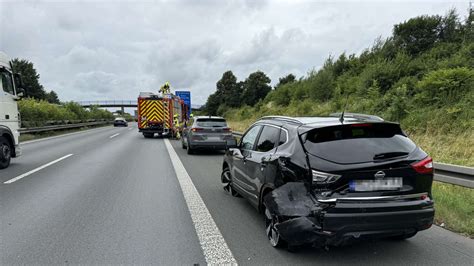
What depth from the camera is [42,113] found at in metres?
31.4

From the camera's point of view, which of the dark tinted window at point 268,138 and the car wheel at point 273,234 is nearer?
the car wheel at point 273,234

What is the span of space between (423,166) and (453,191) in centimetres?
320

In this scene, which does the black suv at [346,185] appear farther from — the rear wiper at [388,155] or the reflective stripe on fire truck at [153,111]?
the reflective stripe on fire truck at [153,111]

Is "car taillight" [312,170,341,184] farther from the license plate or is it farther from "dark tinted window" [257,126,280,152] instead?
"dark tinted window" [257,126,280,152]

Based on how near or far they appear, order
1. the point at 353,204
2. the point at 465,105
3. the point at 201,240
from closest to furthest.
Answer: the point at 353,204, the point at 201,240, the point at 465,105

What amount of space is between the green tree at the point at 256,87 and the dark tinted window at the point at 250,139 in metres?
62.1

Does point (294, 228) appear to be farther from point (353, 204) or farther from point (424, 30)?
point (424, 30)

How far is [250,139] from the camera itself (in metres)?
6.27

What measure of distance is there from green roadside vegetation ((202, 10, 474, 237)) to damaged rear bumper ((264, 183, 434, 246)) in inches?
61.9

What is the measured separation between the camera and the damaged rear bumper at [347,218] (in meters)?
3.80

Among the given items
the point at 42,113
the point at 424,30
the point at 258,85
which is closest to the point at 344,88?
the point at 424,30

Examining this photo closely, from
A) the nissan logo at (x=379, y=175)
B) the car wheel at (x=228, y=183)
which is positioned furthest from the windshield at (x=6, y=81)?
the nissan logo at (x=379, y=175)

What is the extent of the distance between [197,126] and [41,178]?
688cm

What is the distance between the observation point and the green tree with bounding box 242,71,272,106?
6956 centimetres
